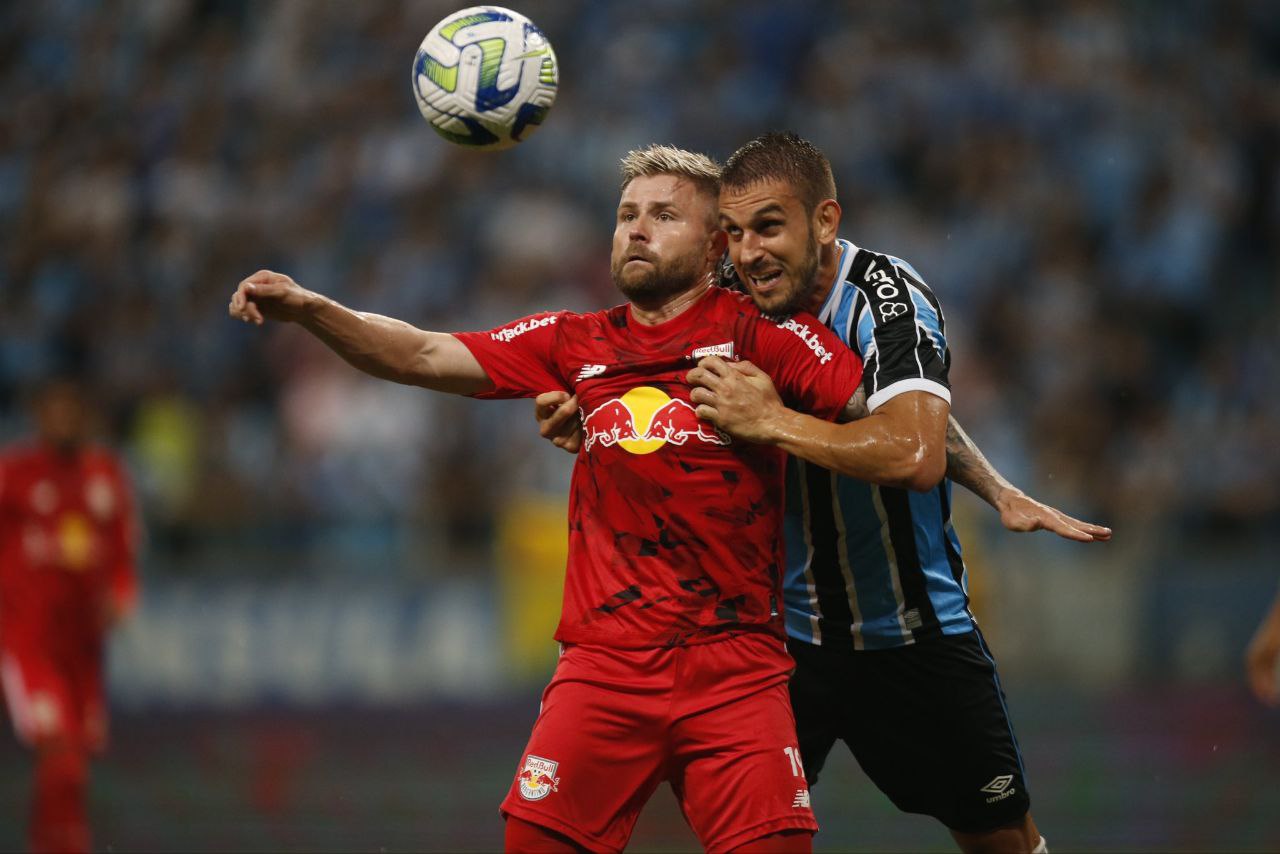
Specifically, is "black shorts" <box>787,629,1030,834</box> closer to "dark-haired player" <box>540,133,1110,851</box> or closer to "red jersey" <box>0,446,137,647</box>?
"dark-haired player" <box>540,133,1110,851</box>

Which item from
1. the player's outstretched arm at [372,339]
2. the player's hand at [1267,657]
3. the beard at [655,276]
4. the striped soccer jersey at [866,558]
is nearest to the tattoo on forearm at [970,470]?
the striped soccer jersey at [866,558]

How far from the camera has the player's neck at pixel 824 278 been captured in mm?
4934

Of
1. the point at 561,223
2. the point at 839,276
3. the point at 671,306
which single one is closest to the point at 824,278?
the point at 839,276

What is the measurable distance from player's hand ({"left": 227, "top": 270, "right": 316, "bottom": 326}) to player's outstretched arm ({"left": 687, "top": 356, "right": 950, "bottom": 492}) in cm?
108

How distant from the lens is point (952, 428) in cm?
506

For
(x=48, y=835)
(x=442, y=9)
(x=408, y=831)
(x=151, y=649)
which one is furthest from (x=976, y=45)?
(x=48, y=835)

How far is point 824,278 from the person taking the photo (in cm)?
496

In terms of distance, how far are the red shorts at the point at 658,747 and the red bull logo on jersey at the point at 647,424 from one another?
1.80 ft

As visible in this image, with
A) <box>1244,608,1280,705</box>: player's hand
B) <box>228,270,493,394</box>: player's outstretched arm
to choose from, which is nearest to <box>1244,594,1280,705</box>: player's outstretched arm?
<box>1244,608,1280,705</box>: player's hand

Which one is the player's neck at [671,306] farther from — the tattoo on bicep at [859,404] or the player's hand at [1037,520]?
the player's hand at [1037,520]

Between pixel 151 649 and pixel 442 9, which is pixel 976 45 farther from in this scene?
pixel 151 649

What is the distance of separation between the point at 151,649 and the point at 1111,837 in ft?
23.8

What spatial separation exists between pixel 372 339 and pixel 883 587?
171 centimetres

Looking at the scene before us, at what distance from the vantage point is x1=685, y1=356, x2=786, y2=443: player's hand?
4.43 m
